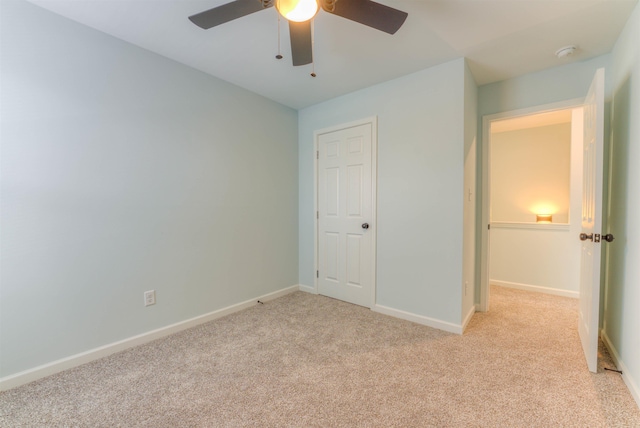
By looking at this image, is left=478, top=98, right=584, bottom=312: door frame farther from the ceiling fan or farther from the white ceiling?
the ceiling fan

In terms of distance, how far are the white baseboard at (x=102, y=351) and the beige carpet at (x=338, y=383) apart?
53 millimetres

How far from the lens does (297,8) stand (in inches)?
49.3

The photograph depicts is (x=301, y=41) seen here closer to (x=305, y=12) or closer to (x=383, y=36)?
(x=305, y=12)

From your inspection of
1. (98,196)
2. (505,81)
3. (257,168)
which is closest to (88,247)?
(98,196)

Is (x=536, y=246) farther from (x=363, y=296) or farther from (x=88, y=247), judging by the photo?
(x=88, y=247)

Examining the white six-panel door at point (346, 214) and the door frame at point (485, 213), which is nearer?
the door frame at point (485, 213)

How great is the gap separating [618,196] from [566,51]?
1219mm

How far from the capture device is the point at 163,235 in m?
2.35

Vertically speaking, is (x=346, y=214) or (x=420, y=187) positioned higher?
(x=420, y=187)

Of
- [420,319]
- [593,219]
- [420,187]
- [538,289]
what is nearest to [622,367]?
[593,219]

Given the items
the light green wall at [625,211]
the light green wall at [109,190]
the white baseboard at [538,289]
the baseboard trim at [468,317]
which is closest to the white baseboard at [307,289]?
the light green wall at [109,190]

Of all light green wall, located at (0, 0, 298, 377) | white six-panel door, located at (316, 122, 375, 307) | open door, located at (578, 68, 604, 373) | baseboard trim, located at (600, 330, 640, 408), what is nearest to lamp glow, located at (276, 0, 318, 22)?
light green wall, located at (0, 0, 298, 377)

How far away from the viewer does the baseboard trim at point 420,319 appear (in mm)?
2400

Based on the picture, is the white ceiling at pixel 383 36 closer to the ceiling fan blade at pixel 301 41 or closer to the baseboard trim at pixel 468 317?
the ceiling fan blade at pixel 301 41
